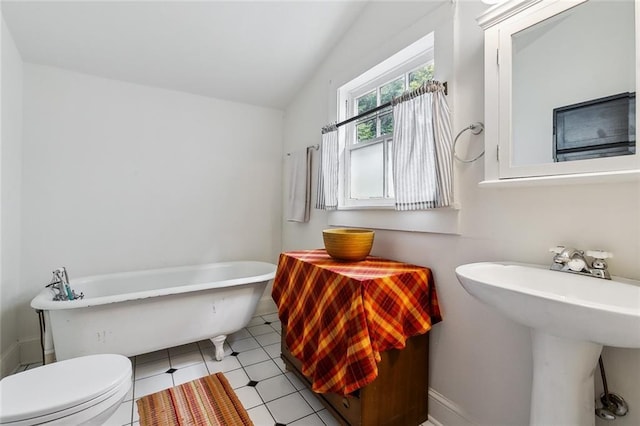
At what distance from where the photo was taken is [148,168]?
259 cm

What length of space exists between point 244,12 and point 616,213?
2.40 meters

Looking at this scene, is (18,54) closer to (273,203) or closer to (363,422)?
(273,203)

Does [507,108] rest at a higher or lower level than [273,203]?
higher

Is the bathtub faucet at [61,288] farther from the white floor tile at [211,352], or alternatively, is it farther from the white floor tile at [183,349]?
the white floor tile at [211,352]

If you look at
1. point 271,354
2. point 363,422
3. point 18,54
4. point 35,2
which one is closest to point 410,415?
point 363,422

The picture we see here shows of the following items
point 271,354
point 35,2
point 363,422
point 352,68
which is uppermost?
point 35,2

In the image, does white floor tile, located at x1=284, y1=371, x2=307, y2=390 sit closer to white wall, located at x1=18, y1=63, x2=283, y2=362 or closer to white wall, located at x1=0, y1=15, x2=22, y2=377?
white wall, located at x1=18, y1=63, x2=283, y2=362

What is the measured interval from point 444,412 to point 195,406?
1.39 meters

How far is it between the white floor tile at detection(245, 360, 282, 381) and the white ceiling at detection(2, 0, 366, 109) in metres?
2.51

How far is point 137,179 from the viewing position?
2543 millimetres

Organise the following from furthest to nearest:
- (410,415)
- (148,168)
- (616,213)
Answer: (148,168) < (410,415) < (616,213)

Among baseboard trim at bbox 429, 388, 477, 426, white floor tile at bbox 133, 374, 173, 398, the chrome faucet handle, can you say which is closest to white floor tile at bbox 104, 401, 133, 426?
white floor tile at bbox 133, 374, 173, 398

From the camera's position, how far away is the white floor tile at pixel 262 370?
1940mm

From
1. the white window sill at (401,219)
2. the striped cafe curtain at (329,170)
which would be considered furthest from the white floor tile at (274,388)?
the striped cafe curtain at (329,170)
